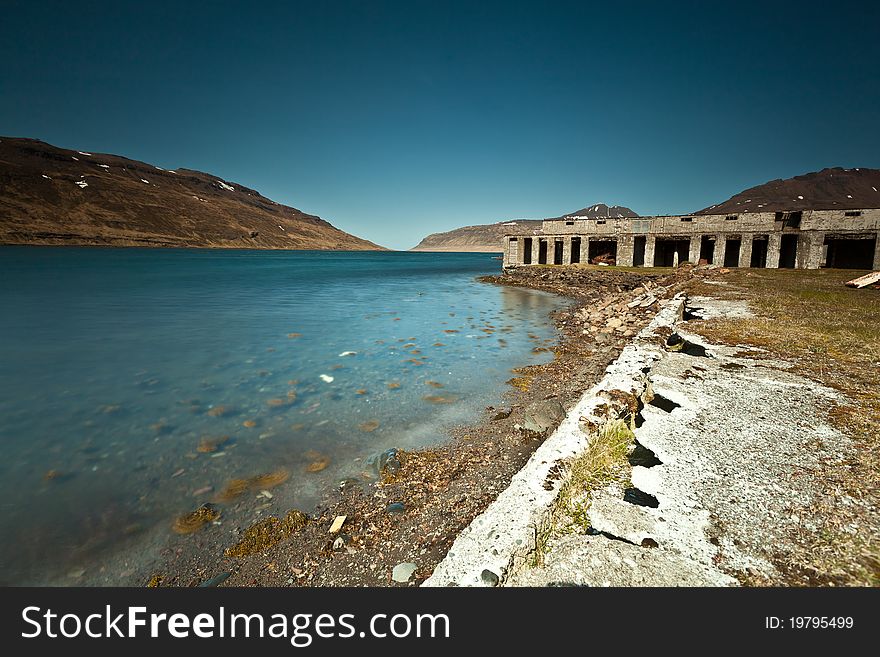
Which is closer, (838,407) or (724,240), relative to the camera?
(838,407)

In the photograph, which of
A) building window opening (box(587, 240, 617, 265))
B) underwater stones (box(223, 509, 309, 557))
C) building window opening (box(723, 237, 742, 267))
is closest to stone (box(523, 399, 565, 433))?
underwater stones (box(223, 509, 309, 557))

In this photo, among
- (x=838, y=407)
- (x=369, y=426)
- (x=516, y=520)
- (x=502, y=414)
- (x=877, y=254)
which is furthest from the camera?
(x=877, y=254)

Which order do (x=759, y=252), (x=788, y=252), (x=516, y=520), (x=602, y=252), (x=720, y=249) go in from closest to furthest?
(x=516, y=520), (x=788, y=252), (x=720, y=249), (x=759, y=252), (x=602, y=252)

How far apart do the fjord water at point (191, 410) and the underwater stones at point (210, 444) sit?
3 centimetres

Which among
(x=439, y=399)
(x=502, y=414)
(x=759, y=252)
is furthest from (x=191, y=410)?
(x=759, y=252)

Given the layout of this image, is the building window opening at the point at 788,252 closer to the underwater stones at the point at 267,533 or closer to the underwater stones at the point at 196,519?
the underwater stones at the point at 267,533

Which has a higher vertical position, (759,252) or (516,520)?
(759,252)

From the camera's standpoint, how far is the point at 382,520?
4.51 m

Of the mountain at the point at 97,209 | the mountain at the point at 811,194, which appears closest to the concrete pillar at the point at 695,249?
the mountain at the point at 811,194

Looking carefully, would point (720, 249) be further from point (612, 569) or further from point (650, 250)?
point (612, 569)

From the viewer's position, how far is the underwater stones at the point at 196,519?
4621 millimetres

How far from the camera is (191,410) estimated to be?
7.98 metres

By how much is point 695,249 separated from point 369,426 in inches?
1603
